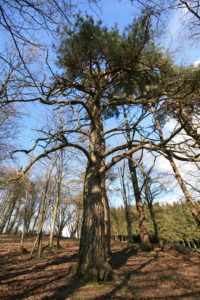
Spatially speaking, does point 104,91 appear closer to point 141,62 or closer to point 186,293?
point 141,62

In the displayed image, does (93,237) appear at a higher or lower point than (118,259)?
higher

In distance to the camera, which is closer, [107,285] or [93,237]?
[107,285]

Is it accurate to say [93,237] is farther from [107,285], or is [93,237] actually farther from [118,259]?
[118,259]

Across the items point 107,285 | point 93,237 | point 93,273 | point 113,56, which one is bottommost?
point 107,285

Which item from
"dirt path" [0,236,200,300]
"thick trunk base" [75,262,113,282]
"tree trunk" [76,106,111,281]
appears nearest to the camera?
"dirt path" [0,236,200,300]

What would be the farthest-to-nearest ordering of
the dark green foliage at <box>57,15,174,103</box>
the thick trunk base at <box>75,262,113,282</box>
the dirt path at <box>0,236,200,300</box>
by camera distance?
1. the dark green foliage at <box>57,15,174,103</box>
2. the thick trunk base at <box>75,262,113,282</box>
3. the dirt path at <box>0,236,200,300</box>

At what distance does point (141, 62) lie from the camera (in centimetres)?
513

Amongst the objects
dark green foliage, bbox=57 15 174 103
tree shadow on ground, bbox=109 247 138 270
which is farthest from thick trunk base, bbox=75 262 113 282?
dark green foliage, bbox=57 15 174 103

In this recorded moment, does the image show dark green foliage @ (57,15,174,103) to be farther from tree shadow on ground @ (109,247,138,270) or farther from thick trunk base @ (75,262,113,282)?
tree shadow on ground @ (109,247,138,270)

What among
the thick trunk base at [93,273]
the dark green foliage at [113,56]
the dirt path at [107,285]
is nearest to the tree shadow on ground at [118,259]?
the dirt path at [107,285]

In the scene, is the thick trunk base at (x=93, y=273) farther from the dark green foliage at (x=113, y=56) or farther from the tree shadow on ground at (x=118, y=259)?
the dark green foliage at (x=113, y=56)

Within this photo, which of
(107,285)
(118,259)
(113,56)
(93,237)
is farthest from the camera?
(118,259)

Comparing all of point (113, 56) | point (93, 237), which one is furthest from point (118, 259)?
point (113, 56)

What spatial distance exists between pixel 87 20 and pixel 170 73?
9.63 ft
